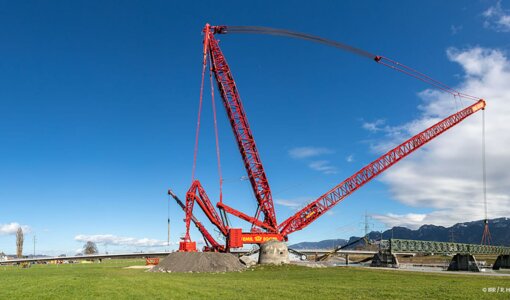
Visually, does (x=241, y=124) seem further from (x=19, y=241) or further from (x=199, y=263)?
(x=19, y=241)

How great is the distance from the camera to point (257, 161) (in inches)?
3191

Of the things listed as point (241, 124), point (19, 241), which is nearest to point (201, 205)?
point (241, 124)

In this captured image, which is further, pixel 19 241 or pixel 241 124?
pixel 19 241

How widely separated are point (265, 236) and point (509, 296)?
185 feet

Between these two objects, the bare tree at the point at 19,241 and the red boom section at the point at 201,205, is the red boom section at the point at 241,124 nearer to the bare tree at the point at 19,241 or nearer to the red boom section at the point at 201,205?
the red boom section at the point at 201,205

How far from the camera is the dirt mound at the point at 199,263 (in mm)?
55875

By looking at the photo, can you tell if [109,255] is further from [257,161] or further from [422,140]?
[422,140]

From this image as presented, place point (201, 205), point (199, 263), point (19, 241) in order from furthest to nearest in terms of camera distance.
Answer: point (19, 241) < point (201, 205) < point (199, 263)

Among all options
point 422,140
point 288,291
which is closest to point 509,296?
point 288,291

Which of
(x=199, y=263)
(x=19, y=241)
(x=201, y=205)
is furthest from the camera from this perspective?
(x=19, y=241)

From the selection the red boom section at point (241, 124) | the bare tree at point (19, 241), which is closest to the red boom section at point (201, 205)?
the red boom section at point (241, 124)

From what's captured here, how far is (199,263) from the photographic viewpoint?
56625 mm

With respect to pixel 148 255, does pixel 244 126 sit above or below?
above

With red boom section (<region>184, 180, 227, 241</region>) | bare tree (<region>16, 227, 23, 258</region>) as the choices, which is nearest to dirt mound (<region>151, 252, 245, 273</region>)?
red boom section (<region>184, 180, 227, 241</region>)
